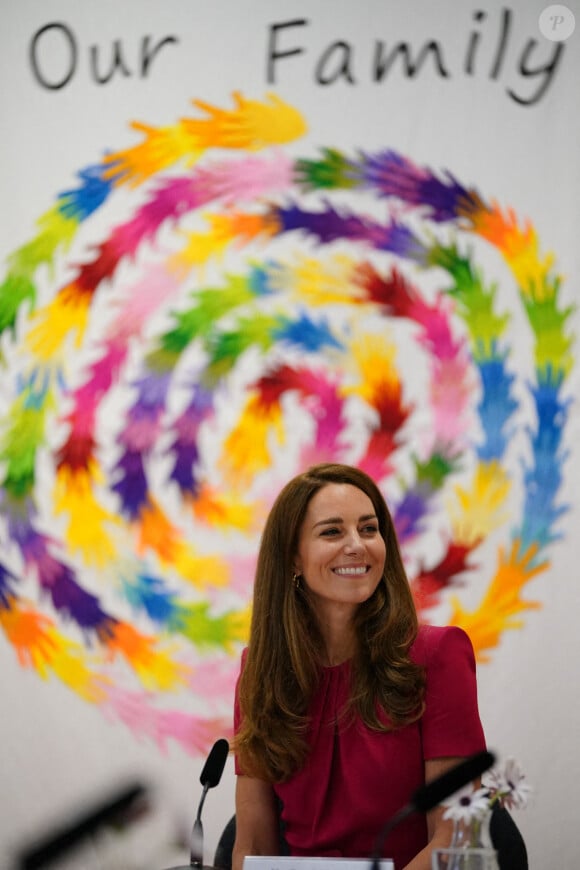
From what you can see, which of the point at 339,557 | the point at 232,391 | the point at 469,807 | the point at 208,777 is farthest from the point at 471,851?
the point at 232,391

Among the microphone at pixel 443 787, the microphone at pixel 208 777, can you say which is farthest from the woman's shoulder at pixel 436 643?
the microphone at pixel 443 787

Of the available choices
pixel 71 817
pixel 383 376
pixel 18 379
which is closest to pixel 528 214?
pixel 383 376

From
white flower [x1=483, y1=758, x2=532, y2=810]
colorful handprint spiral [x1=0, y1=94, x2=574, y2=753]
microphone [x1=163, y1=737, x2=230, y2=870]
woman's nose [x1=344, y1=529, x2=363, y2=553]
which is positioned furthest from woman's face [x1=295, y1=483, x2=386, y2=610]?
colorful handprint spiral [x1=0, y1=94, x2=574, y2=753]

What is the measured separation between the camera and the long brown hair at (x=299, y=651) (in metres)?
1.87

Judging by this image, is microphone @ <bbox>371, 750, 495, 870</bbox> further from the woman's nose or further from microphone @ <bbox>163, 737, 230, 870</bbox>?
the woman's nose

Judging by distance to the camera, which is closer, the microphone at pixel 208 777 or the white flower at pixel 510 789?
the white flower at pixel 510 789

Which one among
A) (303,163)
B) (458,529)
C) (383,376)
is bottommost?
(458,529)

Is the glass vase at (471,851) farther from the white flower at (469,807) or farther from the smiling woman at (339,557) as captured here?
the smiling woman at (339,557)

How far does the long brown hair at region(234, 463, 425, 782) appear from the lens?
6.14 ft

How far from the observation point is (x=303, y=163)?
289 cm

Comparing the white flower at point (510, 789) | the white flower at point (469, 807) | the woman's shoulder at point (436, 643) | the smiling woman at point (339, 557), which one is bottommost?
the white flower at point (469, 807)

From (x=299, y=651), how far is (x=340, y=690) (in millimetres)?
97

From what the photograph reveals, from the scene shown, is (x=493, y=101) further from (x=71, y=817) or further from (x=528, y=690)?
(x=71, y=817)

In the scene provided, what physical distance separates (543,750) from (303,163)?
157 centimetres
